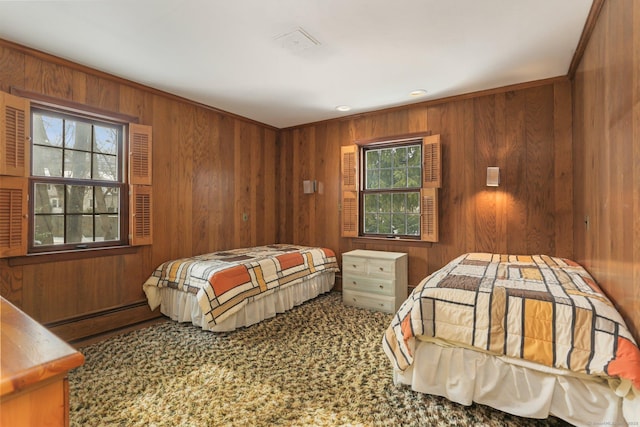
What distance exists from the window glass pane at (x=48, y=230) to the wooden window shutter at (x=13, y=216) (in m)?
0.17

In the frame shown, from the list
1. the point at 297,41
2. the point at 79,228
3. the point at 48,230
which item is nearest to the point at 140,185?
the point at 79,228

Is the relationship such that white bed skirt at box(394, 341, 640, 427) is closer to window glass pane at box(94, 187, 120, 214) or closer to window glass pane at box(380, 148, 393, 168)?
window glass pane at box(380, 148, 393, 168)

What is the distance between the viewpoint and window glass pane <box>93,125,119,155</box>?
3.05 metres

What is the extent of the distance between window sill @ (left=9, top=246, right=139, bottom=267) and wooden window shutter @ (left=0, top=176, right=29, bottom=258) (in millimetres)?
89

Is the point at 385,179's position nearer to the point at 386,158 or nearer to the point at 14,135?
the point at 386,158

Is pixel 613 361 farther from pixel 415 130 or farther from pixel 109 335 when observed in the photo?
pixel 109 335

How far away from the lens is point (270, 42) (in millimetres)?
2439

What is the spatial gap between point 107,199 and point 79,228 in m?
0.37

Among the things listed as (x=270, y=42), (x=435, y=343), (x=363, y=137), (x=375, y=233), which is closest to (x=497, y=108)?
(x=363, y=137)

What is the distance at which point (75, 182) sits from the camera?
2.86 m

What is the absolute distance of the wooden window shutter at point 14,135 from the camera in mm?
2369

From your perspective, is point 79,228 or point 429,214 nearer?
point 79,228

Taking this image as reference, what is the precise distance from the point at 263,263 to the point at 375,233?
168 cm

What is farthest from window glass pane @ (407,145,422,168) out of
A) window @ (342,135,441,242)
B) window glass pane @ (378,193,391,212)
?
window glass pane @ (378,193,391,212)
